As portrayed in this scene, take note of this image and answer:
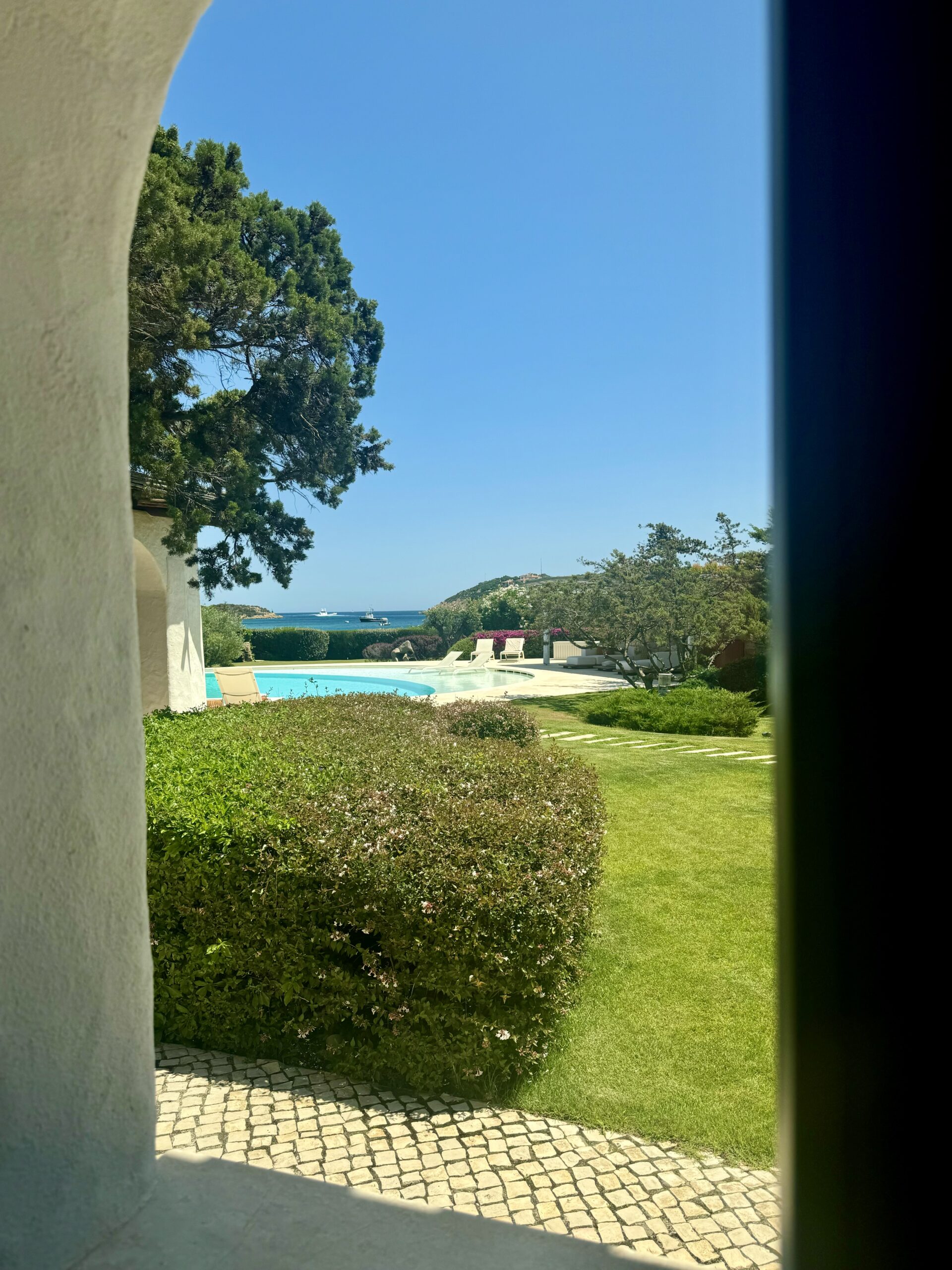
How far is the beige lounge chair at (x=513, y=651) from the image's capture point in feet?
92.3

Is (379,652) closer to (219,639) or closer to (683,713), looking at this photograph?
(219,639)

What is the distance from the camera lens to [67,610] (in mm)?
1884

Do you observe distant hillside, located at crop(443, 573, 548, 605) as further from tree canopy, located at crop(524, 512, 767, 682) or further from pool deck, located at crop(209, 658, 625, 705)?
tree canopy, located at crop(524, 512, 767, 682)

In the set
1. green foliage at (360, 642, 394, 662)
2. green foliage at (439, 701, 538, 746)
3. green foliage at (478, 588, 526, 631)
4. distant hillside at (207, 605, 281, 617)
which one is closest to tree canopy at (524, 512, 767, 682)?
green foliage at (439, 701, 538, 746)

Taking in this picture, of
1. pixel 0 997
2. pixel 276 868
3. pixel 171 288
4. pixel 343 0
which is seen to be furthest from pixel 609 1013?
pixel 343 0

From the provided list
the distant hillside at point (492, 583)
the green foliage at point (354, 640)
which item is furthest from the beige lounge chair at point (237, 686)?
the distant hillside at point (492, 583)

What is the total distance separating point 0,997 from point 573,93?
36.6 feet

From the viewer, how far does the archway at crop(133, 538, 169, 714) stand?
1115cm

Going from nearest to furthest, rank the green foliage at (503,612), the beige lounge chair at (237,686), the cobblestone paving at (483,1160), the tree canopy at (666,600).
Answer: the cobblestone paving at (483,1160)
the beige lounge chair at (237,686)
the tree canopy at (666,600)
the green foliage at (503,612)

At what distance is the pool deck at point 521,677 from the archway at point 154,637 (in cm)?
472

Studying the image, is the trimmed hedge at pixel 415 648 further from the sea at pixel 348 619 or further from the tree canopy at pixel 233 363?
the sea at pixel 348 619

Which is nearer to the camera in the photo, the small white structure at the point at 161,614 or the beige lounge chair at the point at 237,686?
the small white structure at the point at 161,614

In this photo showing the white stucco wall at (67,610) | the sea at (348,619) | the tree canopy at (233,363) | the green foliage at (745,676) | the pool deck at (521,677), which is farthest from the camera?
the sea at (348,619)

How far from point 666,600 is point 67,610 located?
15108 mm
